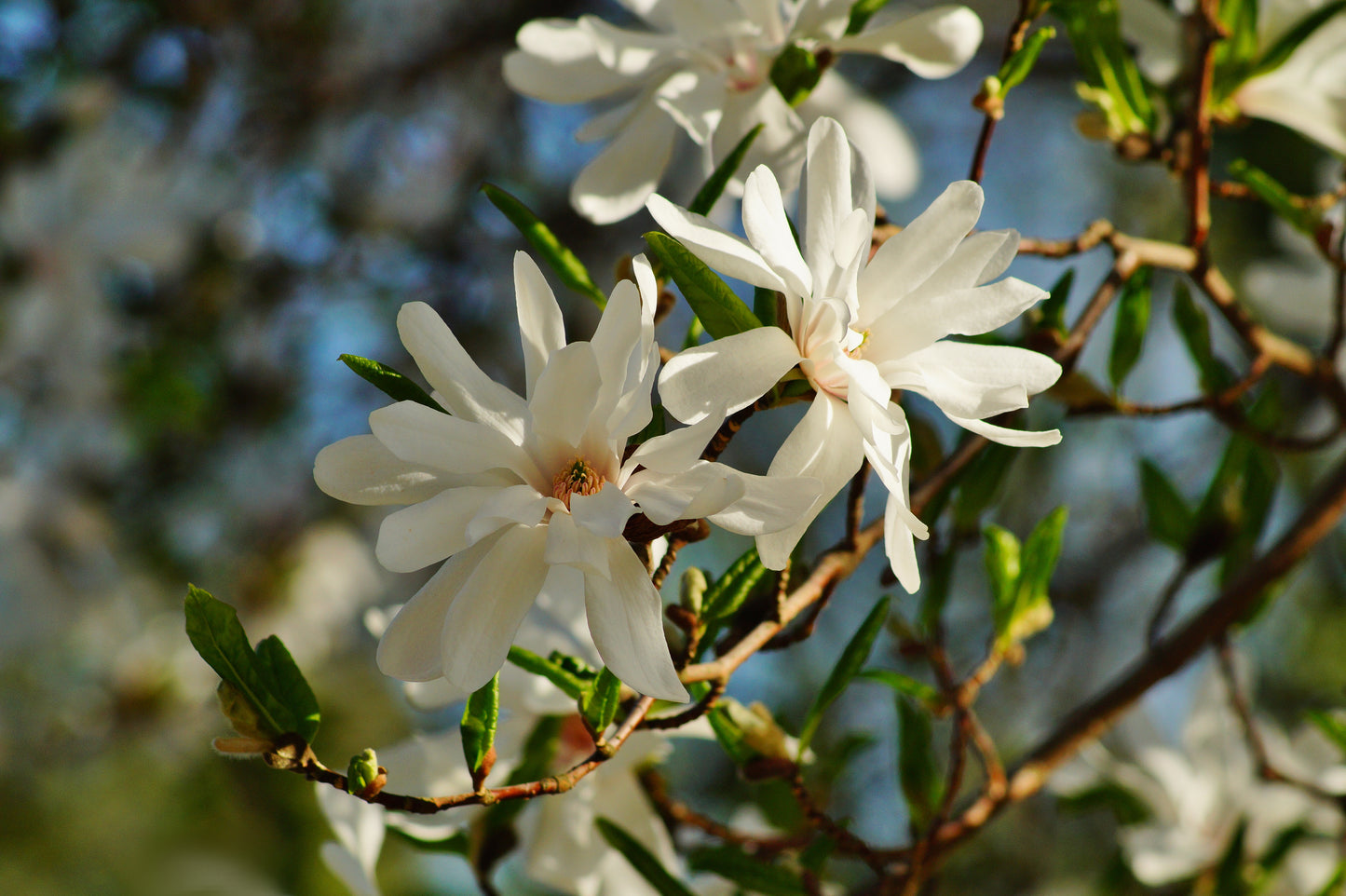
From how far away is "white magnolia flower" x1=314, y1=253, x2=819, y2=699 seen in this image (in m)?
0.35

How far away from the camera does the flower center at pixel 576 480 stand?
1.28ft

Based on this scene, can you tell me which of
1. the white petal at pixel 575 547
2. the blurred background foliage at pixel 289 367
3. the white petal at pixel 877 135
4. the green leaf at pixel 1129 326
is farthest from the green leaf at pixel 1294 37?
the blurred background foliage at pixel 289 367

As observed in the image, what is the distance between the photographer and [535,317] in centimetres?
39

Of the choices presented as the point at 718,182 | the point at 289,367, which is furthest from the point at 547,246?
the point at 289,367

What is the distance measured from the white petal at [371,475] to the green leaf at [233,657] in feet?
0.23

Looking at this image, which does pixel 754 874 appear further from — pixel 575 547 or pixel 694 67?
pixel 694 67

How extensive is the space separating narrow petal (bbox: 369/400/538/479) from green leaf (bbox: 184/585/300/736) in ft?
0.36

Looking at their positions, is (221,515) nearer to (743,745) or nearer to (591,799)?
(591,799)

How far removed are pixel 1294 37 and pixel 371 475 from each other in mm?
613

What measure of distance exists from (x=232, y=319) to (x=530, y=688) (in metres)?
1.56

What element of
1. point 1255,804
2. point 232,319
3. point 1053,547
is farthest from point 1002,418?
point 232,319

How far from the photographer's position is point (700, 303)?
394 millimetres

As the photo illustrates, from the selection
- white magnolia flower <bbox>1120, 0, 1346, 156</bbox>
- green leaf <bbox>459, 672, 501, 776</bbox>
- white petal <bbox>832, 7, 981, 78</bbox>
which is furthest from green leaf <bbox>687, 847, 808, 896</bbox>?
white magnolia flower <bbox>1120, 0, 1346, 156</bbox>

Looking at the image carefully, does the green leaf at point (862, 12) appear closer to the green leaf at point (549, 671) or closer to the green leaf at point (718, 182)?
the green leaf at point (718, 182)
